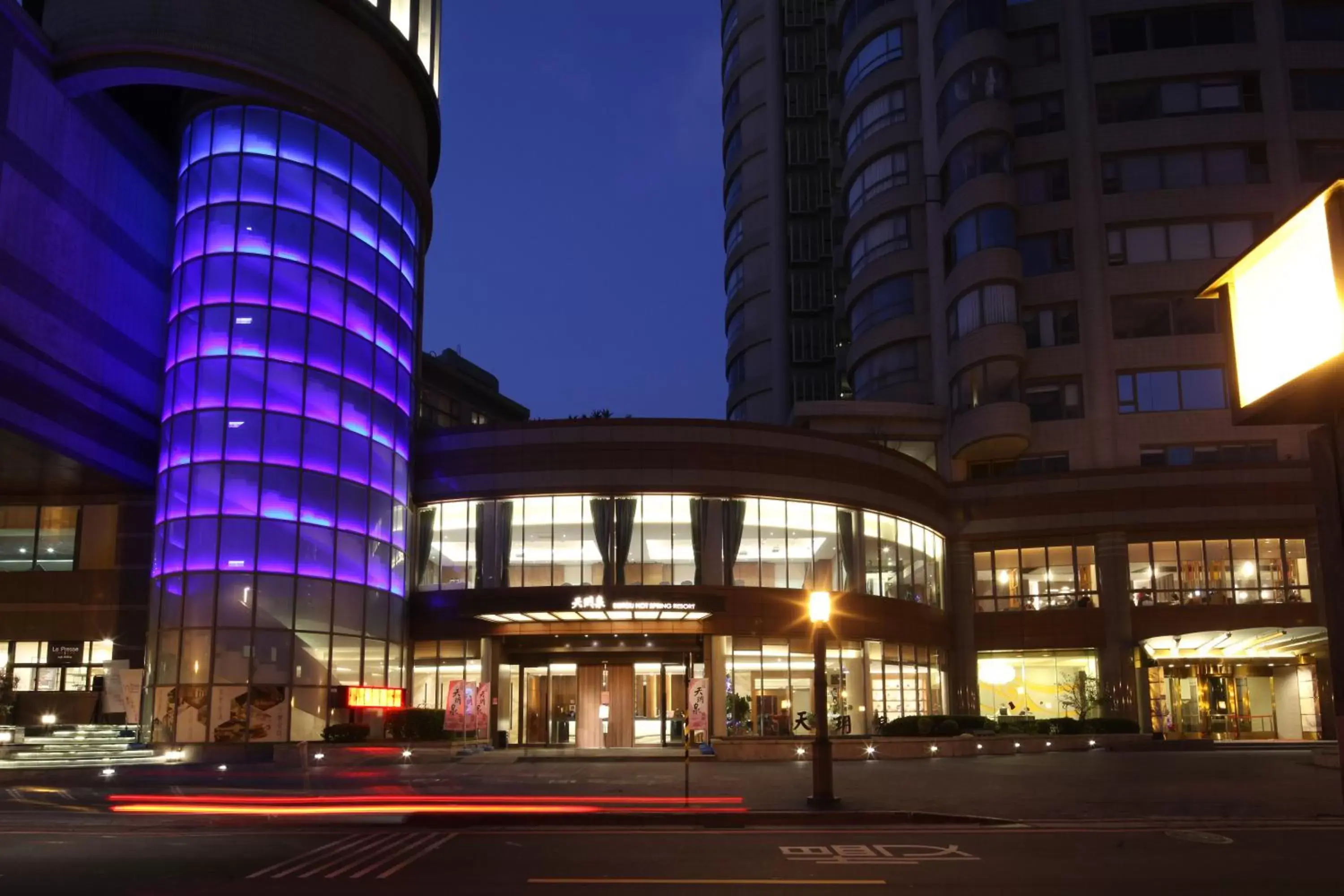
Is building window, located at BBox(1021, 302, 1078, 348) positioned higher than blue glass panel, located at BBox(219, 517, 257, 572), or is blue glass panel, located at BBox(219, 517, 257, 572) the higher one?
building window, located at BBox(1021, 302, 1078, 348)

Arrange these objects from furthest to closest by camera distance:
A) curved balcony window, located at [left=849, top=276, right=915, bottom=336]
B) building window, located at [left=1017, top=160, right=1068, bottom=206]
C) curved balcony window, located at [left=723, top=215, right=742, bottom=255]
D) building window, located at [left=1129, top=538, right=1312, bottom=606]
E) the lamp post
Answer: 1. curved balcony window, located at [left=723, top=215, right=742, bottom=255]
2. curved balcony window, located at [left=849, top=276, right=915, bottom=336]
3. building window, located at [left=1017, top=160, right=1068, bottom=206]
4. building window, located at [left=1129, top=538, right=1312, bottom=606]
5. the lamp post

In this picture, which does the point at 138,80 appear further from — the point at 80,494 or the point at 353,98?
the point at 80,494

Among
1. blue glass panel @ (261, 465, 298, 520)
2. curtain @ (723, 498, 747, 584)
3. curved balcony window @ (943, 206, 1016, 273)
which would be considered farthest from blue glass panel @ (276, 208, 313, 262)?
curved balcony window @ (943, 206, 1016, 273)

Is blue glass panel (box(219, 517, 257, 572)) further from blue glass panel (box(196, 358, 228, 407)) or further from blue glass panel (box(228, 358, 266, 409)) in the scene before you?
blue glass panel (box(196, 358, 228, 407))

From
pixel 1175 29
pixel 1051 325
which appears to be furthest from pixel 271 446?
pixel 1175 29

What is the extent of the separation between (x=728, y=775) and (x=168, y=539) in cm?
2295

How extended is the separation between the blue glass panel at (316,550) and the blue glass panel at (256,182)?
12233 mm

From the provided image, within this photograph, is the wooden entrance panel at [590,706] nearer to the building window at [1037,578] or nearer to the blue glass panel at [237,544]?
the blue glass panel at [237,544]

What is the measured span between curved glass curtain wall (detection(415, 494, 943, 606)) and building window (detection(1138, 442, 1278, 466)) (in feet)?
64.2

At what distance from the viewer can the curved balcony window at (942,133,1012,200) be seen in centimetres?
6341

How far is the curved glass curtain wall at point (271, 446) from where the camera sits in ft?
139

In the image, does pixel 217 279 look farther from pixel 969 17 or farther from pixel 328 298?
→ pixel 969 17

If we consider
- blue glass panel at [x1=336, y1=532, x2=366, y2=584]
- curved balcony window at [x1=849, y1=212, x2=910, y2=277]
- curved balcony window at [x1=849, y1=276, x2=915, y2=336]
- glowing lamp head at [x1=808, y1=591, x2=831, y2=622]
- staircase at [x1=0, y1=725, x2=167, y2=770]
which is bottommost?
staircase at [x1=0, y1=725, x2=167, y2=770]

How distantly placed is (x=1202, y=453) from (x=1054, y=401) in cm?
752
